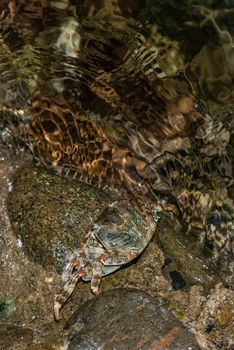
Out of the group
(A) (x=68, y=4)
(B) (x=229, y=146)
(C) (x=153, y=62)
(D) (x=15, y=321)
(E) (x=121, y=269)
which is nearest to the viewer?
(D) (x=15, y=321)

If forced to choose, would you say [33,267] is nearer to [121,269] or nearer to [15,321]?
[15,321]

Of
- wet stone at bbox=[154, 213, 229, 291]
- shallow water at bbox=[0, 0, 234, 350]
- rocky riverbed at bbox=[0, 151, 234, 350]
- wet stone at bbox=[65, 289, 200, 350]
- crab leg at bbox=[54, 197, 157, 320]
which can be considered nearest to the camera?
wet stone at bbox=[65, 289, 200, 350]

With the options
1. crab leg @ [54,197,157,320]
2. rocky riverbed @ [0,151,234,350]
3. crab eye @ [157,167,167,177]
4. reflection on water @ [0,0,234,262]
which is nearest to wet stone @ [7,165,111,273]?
rocky riverbed @ [0,151,234,350]

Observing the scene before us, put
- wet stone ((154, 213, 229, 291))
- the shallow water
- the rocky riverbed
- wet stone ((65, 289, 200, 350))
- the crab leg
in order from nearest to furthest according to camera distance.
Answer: wet stone ((65, 289, 200, 350)) → the rocky riverbed → the crab leg → wet stone ((154, 213, 229, 291)) → the shallow water

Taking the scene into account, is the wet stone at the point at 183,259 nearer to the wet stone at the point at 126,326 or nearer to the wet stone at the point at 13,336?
the wet stone at the point at 126,326

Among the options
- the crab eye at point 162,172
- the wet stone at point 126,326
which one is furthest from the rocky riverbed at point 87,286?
the crab eye at point 162,172

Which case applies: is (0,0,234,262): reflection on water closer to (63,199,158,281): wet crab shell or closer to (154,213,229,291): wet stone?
(154,213,229,291): wet stone

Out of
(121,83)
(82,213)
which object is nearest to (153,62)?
(121,83)
